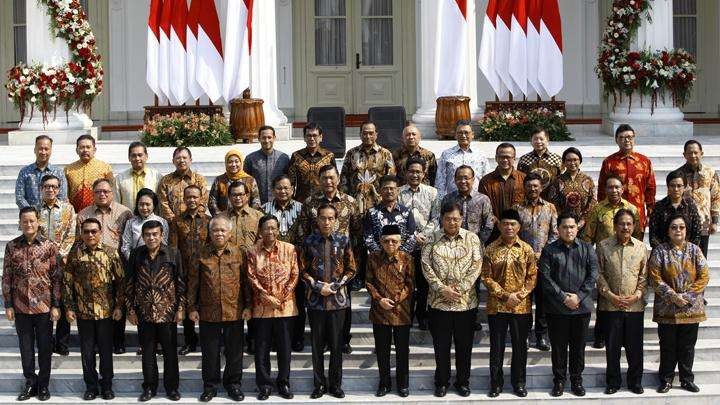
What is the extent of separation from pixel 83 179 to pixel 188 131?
18.7 feet

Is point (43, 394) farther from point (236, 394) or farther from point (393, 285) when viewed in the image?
point (393, 285)

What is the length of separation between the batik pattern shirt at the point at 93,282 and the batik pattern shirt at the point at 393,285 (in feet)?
7.21

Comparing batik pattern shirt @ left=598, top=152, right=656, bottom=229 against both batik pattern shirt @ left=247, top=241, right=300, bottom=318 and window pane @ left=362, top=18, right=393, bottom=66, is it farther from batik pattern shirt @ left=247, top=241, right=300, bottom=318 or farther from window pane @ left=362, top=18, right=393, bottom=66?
window pane @ left=362, top=18, right=393, bottom=66

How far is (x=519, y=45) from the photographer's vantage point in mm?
18938

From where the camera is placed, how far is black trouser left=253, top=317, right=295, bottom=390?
37.9ft

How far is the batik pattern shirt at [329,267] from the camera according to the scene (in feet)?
37.9

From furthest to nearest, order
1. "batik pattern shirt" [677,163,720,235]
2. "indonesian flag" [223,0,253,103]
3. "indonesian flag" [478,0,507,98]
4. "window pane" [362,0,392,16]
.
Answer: "window pane" [362,0,392,16]
"indonesian flag" [478,0,507,98]
"indonesian flag" [223,0,253,103]
"batik pattern shirt" [677,163,720,235]

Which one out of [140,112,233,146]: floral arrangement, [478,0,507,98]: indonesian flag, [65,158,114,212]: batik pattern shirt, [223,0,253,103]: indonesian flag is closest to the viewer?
[65,158,114,212]: batik pattern shirt

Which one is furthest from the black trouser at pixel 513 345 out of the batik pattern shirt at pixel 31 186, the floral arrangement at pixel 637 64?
the floral arrangement at pixel 637 64

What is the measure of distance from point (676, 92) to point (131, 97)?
31.4ft

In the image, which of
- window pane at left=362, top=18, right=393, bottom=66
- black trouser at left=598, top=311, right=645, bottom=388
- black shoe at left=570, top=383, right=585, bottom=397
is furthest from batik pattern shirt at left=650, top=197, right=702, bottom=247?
window pane at left=362, top=18, right=393, bottom=66

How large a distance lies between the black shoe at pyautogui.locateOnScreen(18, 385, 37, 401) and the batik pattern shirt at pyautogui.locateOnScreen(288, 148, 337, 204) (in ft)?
10.4

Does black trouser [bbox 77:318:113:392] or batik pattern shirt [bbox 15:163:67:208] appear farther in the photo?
batik pattern shirt [bbox 15:163:67:208]

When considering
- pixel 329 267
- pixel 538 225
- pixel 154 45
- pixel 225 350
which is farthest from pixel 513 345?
pixel 154 45
